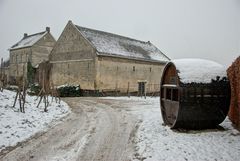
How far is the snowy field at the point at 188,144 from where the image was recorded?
6.40 metres

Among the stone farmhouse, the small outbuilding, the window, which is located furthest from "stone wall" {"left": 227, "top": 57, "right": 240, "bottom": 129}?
the stone farmhouse

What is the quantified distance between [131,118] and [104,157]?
5.65 metres

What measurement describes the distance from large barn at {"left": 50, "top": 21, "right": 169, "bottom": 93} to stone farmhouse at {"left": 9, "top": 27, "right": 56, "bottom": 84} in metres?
12.1

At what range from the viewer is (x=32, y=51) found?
151 ft

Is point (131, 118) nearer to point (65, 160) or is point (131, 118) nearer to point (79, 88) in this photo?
point (65, 160)

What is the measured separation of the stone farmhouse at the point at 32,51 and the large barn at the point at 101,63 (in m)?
12.1

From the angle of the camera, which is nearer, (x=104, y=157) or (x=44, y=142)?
(x=104, y=157)

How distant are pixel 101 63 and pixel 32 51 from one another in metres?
21.9

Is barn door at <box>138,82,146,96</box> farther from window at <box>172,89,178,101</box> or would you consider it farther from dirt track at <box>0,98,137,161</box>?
window at <box>172,89,178,101</box>

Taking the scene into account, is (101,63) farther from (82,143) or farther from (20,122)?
(82,143)

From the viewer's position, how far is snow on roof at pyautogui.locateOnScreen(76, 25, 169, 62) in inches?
1223

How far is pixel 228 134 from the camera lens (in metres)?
8.09

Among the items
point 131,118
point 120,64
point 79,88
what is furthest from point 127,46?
point 131,118

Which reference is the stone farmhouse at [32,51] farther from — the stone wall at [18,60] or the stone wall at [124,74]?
the stone wall at [124,74]
